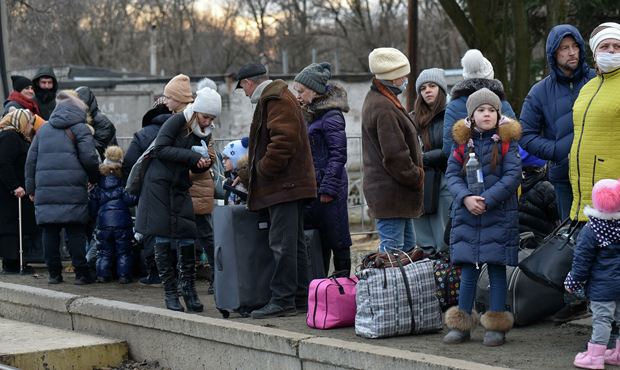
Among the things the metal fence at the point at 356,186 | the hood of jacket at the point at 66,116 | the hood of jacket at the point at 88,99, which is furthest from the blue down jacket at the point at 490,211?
the metal fence at the point at 356,186

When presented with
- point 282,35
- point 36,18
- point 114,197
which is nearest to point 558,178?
point 114,197

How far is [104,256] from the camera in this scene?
11.6 m

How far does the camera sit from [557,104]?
7930 mm

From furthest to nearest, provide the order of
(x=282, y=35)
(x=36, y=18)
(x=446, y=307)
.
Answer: (x=282, y=35)
(x=36, y=18)
(x=446, y=307)

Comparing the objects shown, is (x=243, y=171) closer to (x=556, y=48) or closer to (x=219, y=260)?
(x=219, y=260)

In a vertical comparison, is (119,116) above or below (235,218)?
above

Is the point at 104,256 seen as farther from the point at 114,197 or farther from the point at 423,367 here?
the point at 423,367

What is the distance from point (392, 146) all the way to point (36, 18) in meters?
31.0

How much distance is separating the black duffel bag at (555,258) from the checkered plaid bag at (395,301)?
84 centimetres

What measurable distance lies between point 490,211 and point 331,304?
141 centimetres

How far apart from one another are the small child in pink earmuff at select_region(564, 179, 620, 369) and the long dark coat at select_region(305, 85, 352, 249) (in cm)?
276

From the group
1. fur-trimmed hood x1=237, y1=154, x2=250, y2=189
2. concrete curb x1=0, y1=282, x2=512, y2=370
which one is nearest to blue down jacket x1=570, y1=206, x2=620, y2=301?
concrete curb x1=0, y1=282, x2=512, y2=370

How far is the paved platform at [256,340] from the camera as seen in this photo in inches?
278

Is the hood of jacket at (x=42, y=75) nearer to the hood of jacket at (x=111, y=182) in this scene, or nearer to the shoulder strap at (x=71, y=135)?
the shoulder strap at (x=71, y=135)
